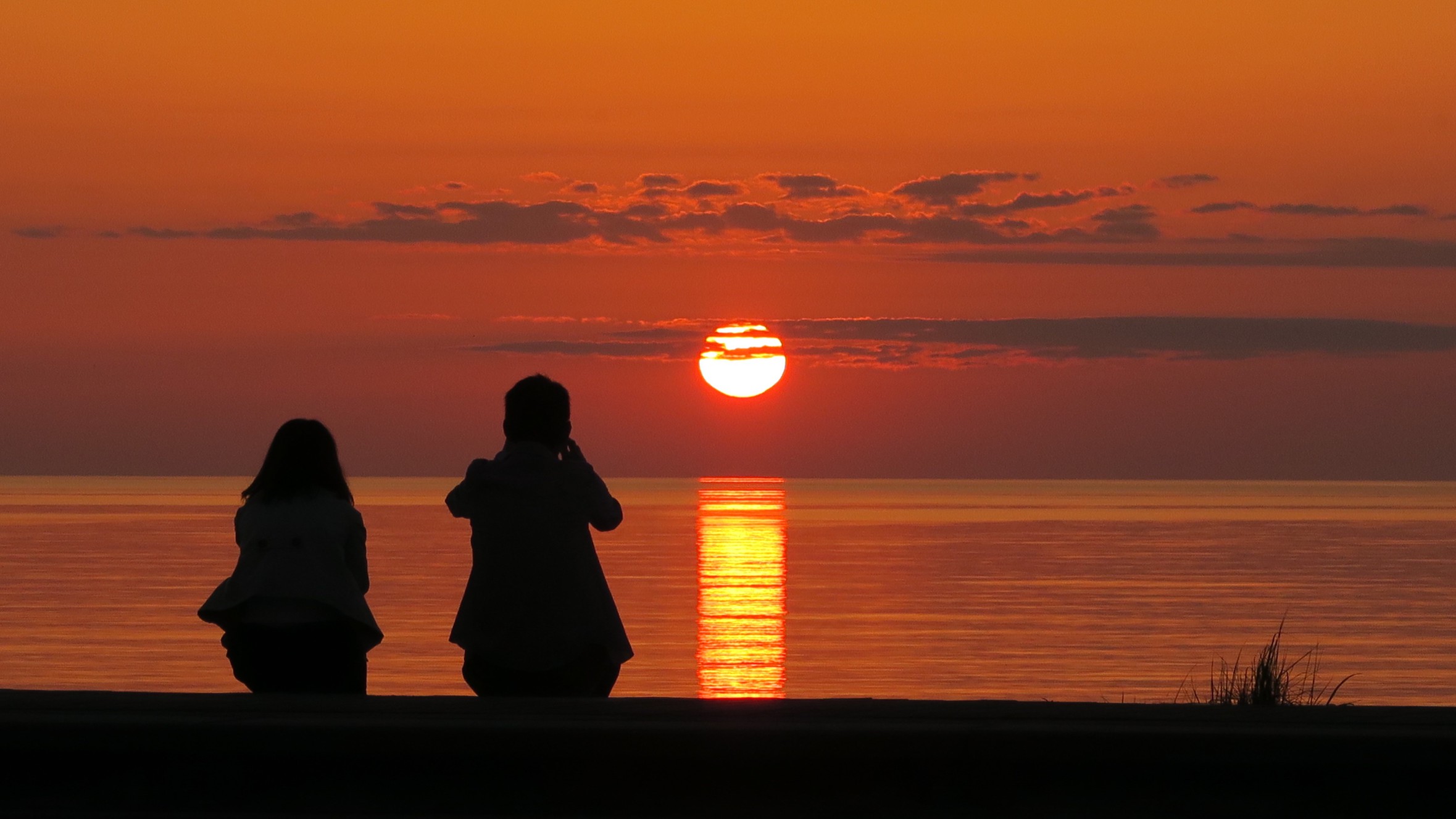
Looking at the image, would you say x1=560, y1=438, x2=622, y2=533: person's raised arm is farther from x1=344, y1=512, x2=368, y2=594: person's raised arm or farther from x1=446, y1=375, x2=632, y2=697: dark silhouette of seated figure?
x1=344, y1=512, x2=368, y2=594: person's raised arm

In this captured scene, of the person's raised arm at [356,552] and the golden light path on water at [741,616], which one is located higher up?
the golden light path on water at [741,616]

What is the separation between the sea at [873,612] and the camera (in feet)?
79.8

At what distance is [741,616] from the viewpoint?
35.2m

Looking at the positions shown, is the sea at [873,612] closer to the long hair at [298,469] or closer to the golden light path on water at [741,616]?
the golden light path on water at [741,616]

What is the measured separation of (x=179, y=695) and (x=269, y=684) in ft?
4.01

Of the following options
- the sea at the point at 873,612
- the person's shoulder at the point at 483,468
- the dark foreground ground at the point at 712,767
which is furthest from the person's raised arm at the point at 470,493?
the sea at the point at 873,612

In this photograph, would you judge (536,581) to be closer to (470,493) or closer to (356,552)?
(470,493)

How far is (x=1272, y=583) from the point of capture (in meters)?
48.1

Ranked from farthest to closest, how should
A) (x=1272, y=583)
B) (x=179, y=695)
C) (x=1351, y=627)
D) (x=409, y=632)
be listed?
(x=1272, y=583) < (x=1351, y=627) < (x=409, y=632) < (x=179, y=695)

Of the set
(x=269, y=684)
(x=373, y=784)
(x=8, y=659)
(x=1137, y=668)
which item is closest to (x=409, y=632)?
(x=8, y=659)

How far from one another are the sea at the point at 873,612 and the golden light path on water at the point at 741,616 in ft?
0.35

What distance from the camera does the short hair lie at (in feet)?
20.7

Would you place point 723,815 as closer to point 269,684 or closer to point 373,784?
point 373,784

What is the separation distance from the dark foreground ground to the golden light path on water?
76.6 inches
